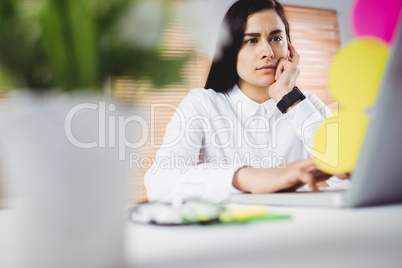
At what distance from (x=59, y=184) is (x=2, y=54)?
0.09 m

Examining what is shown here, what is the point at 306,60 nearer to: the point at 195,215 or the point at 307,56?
the point at 307,56

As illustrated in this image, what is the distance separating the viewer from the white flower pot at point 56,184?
25cm

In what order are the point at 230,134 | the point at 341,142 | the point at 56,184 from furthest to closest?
1. the point at 230,134
2. the point at 341,142
3. the point at 56,184

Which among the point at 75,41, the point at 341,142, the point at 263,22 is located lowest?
the point at 341,142

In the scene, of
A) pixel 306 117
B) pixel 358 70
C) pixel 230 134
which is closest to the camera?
pixel 358 70

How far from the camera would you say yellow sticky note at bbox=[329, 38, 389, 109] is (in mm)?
568

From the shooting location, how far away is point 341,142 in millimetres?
839

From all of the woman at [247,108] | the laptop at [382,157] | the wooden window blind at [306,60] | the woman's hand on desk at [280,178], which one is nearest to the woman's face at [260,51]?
the woman at [247,108]

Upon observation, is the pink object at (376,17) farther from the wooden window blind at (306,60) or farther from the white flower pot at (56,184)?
the wooden window blind at (306,60)

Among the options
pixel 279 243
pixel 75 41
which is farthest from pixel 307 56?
pixel 75 41

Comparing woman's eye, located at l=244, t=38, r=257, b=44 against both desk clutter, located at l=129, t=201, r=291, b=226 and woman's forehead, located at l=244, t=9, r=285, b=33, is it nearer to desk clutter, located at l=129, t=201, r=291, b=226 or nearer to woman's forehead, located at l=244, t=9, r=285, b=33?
woman's forehead, located at l=244, t=9, r=285, b=33

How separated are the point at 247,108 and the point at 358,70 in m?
1.15

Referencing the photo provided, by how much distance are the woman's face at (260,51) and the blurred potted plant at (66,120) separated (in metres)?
1.45

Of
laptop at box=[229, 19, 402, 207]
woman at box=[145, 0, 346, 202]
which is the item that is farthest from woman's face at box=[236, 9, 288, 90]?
laptop at box=[229, 19, 402, 207]
